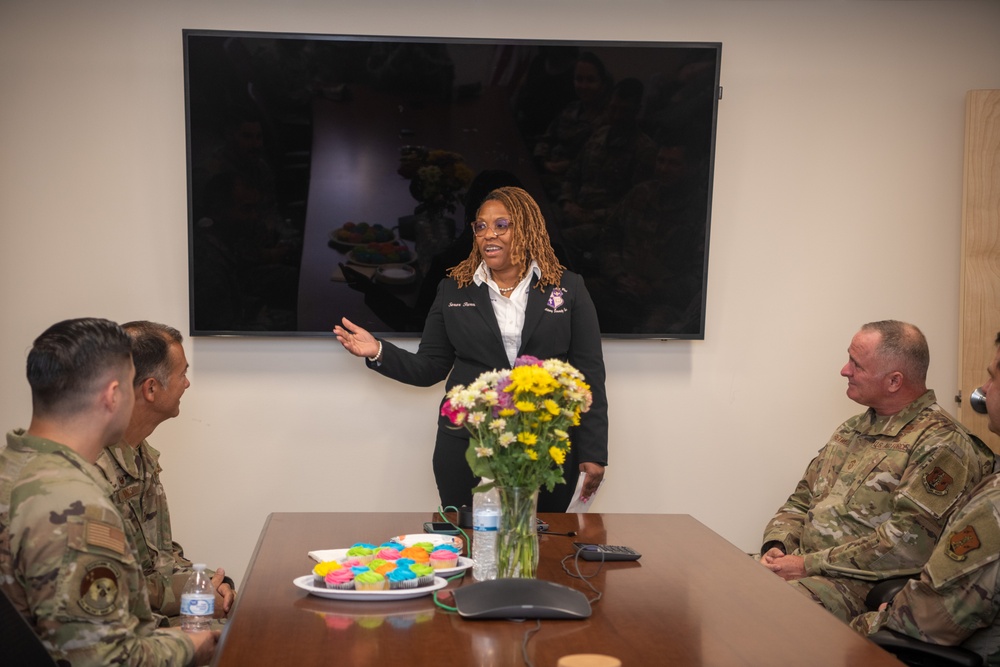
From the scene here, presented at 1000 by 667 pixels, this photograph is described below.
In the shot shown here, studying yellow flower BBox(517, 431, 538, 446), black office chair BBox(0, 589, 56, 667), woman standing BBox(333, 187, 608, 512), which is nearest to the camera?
black office chair BBox(0, 589, 56, 667)

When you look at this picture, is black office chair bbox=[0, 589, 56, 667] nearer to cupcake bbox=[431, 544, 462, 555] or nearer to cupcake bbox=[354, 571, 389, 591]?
cupcake bbox=[354, 571, 389, 591]

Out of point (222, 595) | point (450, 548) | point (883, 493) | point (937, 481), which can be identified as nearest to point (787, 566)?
point (883, 493)

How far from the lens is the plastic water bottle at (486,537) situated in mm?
2260

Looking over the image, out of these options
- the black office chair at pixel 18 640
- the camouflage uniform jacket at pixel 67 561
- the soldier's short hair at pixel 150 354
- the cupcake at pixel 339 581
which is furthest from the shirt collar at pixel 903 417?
the black office chair at pixel 18 640

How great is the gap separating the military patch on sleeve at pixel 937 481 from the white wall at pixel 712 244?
1.63m

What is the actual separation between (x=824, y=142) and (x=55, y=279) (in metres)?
3.38

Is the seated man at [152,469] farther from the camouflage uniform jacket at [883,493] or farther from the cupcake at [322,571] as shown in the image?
the camouflage uniform jacket at [883,493]

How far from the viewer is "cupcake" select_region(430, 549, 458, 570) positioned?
2.33m

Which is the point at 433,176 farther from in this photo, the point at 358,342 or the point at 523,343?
the point at 523,343

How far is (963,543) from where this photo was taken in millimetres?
2234

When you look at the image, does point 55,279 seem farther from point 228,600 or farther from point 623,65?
point 623,65

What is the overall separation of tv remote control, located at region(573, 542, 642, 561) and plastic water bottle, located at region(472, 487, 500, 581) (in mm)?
327

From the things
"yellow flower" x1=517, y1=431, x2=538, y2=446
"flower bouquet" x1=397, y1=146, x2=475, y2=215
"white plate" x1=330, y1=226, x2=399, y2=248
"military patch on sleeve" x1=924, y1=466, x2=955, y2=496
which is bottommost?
"military patch on sleeve" x1=924, y1=466, x2=955, y2=496

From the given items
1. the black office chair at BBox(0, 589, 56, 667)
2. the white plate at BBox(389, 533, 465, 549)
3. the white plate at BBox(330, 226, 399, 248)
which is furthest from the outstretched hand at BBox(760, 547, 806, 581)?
the black office chair at BBox(0, 589, 56, 667)
